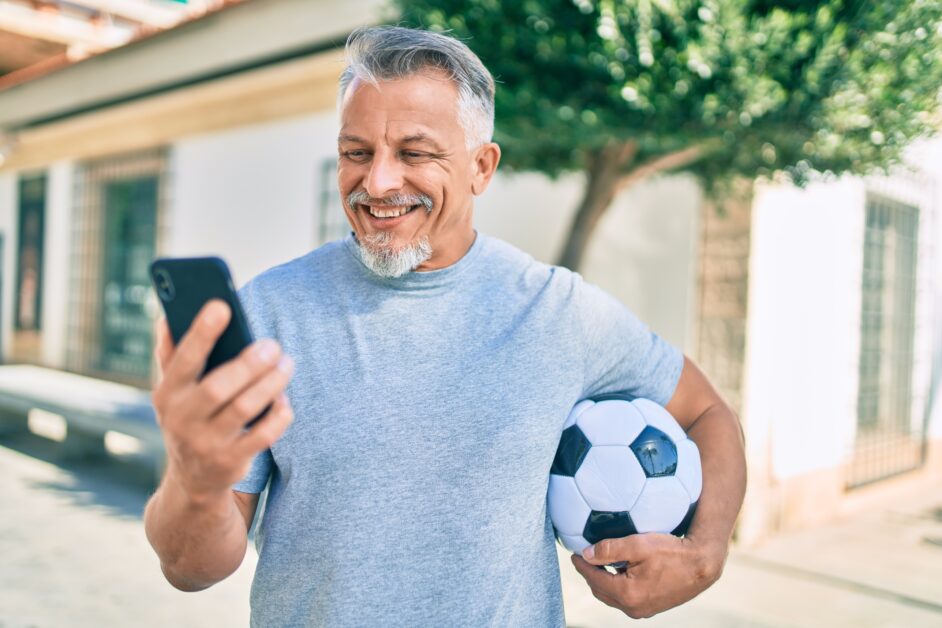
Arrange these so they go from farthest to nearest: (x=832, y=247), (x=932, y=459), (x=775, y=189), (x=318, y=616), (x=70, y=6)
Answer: (x=70, y=6) < (x=932, y=459) < (x=832, y=247) < (x=775, y=189) < (x=318, y=616)

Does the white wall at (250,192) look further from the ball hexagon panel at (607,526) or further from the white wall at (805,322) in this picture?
the ball hexagon panel at (607,526)

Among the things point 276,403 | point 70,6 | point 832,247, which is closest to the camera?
point 276,403

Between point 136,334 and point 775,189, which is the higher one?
point 775,189

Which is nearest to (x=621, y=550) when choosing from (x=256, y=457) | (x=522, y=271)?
(x=522, y=271)

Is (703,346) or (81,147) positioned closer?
(703,346)

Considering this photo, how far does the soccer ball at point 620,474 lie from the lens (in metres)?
1.65

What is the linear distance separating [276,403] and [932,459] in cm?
897

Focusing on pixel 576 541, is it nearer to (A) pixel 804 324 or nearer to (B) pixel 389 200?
(B) pixel 389 200

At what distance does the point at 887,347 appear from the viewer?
798 centimetres

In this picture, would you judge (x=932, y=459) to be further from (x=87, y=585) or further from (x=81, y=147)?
(x=81, y=147)

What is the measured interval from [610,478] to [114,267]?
42.1 feet

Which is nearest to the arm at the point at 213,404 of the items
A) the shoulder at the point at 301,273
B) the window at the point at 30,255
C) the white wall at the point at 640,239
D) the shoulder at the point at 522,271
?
the shoulder at the point at 301,273

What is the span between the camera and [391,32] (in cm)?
152

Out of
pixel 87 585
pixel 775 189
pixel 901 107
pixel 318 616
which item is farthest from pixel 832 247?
pixel 318 616
